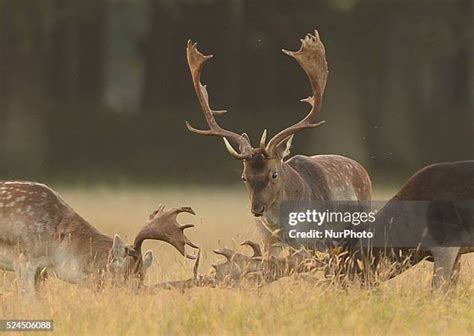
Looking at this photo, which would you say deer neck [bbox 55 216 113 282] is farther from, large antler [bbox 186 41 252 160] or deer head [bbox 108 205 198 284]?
large antler [bbox 186 41 252 160]

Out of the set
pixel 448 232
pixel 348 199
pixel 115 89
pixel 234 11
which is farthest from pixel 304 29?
pixel 448 232

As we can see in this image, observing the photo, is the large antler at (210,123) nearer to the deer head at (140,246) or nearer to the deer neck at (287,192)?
the deer neck at (287,192)

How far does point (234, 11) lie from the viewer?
2872cm

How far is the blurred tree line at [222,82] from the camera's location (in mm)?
27500

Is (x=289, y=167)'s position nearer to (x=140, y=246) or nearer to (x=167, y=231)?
(x=167, y=231)

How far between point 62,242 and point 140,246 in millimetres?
526

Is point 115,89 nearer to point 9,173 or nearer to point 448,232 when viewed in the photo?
point 9,173

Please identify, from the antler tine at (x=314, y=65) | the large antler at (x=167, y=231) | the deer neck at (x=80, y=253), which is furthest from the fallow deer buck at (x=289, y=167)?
the deer neck at (x=80, y=253)

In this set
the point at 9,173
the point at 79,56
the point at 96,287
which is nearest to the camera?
the point at 96,287

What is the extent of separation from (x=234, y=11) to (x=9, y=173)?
5.41 metres

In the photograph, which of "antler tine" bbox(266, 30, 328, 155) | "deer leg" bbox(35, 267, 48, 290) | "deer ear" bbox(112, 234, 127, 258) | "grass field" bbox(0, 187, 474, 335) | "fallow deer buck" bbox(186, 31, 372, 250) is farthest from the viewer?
"antler tine" bbox(266, 30, 328, 155)

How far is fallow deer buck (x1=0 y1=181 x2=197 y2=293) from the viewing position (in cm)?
1003

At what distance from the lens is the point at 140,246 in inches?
396

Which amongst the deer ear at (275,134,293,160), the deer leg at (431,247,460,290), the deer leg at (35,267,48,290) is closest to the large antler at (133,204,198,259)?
the deer leg at (35,267,48,290)
